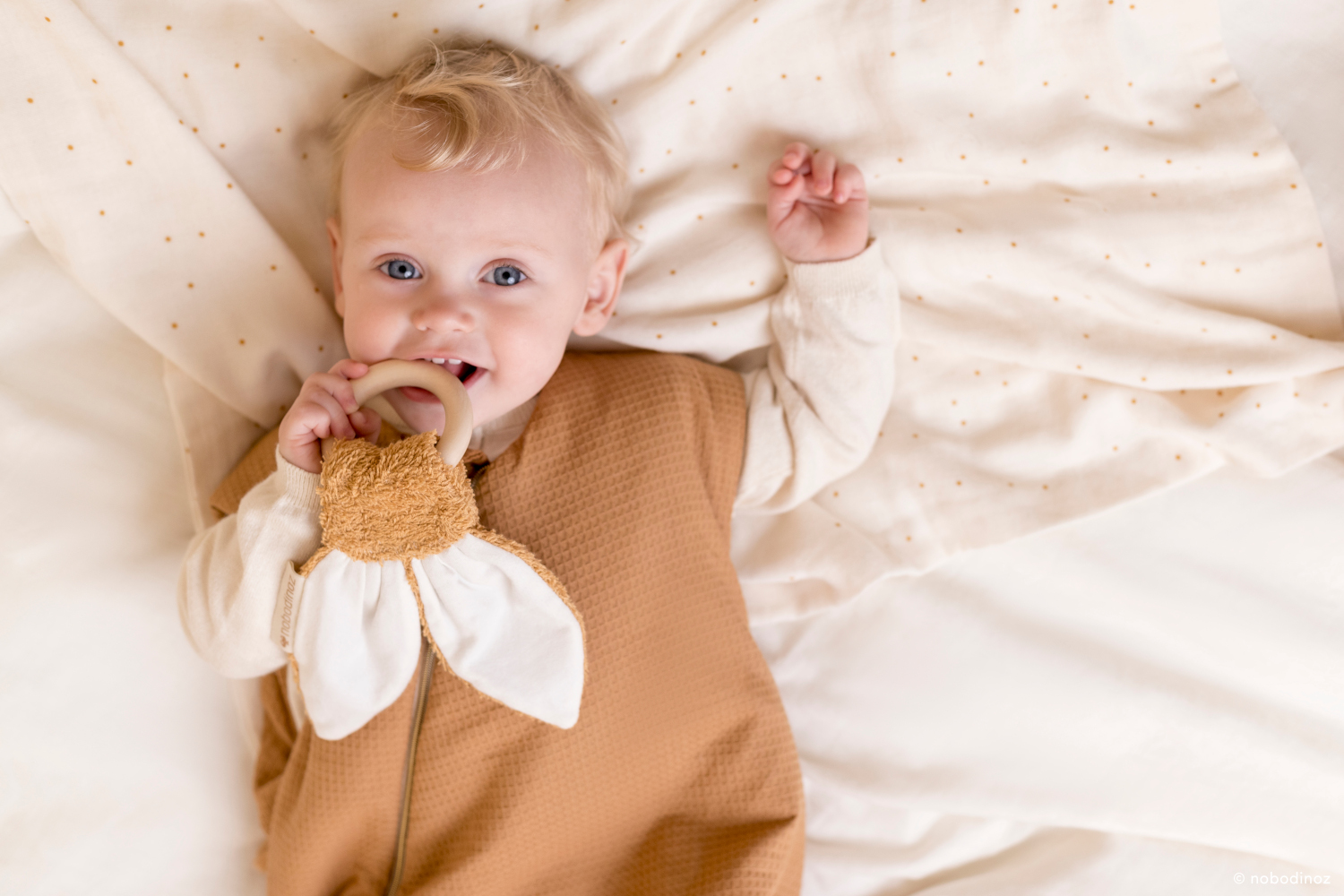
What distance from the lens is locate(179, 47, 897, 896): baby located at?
0.98 metres

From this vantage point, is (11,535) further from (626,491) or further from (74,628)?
(626,491)

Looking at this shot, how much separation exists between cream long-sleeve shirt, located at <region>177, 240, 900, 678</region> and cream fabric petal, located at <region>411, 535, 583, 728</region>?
0.56 ft

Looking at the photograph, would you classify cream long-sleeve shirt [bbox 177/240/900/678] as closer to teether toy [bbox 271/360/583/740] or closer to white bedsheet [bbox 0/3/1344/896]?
teether toy [bbox 271/360/583/740]

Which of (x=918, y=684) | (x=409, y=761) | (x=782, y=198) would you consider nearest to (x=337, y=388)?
(x=409, y=761)

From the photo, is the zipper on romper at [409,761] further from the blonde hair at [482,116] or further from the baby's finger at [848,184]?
the baby's finger at [848,184]

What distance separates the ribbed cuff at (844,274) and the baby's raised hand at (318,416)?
53 centimetres

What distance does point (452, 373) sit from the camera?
99 cm

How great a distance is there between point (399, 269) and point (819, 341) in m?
0.51

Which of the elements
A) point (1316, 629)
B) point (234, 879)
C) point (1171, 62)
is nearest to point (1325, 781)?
point (1316, 629)

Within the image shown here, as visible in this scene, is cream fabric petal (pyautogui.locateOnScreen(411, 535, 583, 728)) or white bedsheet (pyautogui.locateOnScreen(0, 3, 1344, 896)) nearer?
cream fabric petal (pyautogui.locateOnScreen(411, 535, 583, 728))

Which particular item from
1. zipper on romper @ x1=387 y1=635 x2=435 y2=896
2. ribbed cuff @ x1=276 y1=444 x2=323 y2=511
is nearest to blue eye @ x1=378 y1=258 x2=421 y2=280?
ribbed cuff @ x1=276 y1=444 x2=323 y2=511

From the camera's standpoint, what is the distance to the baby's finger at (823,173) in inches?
43.7

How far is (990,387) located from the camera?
3.99 feet

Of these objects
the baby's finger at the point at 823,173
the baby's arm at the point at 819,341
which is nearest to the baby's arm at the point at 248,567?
the baby's arm at the point at 819,341
